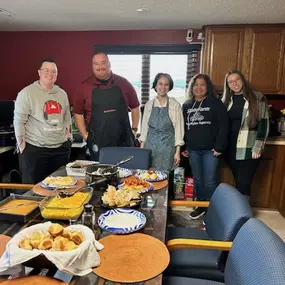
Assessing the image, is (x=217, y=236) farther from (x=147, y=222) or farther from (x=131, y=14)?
(x=131, y=14)

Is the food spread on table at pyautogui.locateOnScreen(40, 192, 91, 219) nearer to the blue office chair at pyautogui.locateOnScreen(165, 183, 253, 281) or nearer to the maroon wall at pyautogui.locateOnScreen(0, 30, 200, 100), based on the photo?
the blue office chair at pyautogui.locateOnScreen(165, 183, 253, 281)

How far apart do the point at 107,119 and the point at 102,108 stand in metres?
0.10

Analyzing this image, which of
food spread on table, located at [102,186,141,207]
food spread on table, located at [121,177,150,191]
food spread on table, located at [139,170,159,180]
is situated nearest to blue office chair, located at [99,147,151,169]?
food spread on table, located at [139,170,159,180]

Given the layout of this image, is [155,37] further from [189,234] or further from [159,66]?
[189,234]

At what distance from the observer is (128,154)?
217 cm

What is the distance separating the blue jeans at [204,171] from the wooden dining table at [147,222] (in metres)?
1.10

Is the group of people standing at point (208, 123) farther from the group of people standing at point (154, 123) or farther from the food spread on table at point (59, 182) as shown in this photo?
the food spread on table at point (59, 182)

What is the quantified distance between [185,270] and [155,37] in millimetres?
2667

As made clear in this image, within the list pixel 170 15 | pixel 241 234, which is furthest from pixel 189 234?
pixel 170 15

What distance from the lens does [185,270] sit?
1337 millimetres

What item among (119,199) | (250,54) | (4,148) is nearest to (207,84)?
(250,54)

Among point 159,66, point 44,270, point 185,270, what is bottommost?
point 185,270

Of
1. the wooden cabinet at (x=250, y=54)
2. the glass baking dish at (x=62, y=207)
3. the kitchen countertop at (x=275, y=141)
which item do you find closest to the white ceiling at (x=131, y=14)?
the wooden cabinet at (x=250, y=54)

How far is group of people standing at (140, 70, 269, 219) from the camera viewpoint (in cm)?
247
